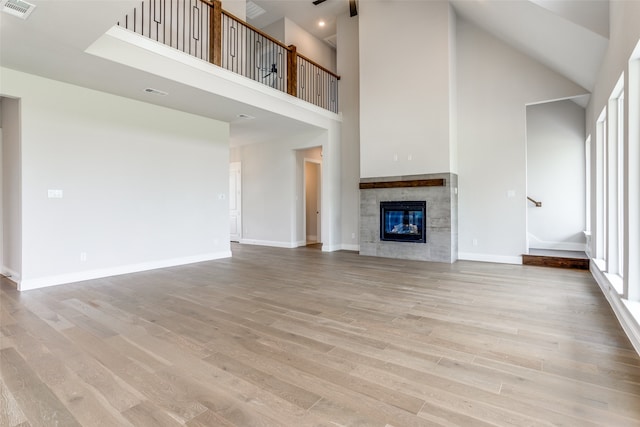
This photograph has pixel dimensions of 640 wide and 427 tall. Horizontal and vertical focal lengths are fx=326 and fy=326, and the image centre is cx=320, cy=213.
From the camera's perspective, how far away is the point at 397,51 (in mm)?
6348

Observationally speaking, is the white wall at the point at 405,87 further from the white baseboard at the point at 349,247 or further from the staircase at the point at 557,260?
the staircase at the point at 557,260

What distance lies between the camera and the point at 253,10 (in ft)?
25.2

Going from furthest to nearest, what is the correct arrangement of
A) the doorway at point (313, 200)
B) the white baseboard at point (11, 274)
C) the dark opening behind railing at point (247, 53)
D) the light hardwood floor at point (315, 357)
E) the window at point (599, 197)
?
the doorway at point (313, 200)
the dark opening behind railing at point (247, 53)
the window at point (599, 197)
the white baseboard at point (11, 274)
the light hardwood floor at point (315, 357)

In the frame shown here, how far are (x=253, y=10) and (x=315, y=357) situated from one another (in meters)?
8.11

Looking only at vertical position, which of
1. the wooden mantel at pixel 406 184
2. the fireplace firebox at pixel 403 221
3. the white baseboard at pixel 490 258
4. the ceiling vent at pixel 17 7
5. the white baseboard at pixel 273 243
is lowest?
the white baseboard at pixel 490 258

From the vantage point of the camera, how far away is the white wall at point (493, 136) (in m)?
5.54

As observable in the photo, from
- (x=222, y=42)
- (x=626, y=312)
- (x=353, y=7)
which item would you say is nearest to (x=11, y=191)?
(x=222, y=42)

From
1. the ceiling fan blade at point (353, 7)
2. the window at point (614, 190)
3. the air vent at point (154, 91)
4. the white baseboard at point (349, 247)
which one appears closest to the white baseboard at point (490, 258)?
the window at point (614, 190)

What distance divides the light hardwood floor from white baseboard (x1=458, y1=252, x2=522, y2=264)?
163 cm

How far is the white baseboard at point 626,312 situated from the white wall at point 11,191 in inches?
242

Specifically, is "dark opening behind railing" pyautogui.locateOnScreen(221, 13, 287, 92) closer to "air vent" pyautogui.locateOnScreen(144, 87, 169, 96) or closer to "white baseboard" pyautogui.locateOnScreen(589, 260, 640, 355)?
"air vent" pyautogui.locateOnScreen(144, 87, 169, 96)

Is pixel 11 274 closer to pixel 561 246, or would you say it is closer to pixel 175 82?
pixel 175 82

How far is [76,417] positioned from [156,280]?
3.03 m

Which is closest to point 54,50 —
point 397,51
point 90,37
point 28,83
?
point 90,37
